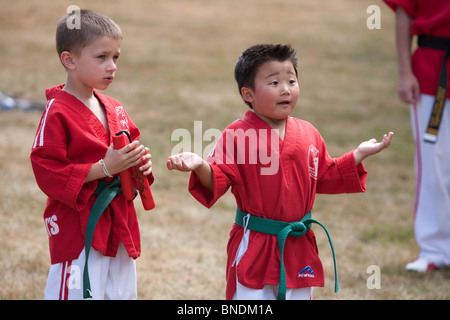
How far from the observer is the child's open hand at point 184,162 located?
7.62 ft

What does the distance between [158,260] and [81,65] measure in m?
2.10

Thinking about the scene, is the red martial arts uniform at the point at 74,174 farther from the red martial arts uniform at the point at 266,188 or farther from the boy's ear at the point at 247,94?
the boy's ear at the point at 247,94

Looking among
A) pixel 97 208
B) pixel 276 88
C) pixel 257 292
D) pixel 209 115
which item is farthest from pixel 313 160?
pixel 209 115

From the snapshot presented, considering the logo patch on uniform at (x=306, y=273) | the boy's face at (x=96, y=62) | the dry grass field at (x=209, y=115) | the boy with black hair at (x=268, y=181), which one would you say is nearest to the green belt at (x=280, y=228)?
the boy with black hair at (x=268, y=181)

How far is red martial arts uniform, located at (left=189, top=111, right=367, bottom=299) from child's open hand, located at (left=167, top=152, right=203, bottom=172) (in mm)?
119

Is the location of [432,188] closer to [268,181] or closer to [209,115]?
[268,181]

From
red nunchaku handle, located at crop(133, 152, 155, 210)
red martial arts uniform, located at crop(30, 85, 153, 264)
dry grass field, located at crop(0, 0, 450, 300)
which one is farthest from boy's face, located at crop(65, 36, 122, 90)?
dry grass field, located at crop(0, 0, 450, 300)

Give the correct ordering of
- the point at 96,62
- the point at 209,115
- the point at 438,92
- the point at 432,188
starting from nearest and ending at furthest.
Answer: the point at 96,62 < the point at 438,92 < the point at 432,188 < the point at 209,115

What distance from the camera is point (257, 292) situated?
2.55 meters

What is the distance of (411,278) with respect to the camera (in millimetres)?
4121

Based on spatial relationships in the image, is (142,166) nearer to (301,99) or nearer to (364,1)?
(301,99)

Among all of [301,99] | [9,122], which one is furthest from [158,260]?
[301,99]

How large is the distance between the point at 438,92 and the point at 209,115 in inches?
210

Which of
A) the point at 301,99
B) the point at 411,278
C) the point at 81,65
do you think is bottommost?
the point at 411,278
